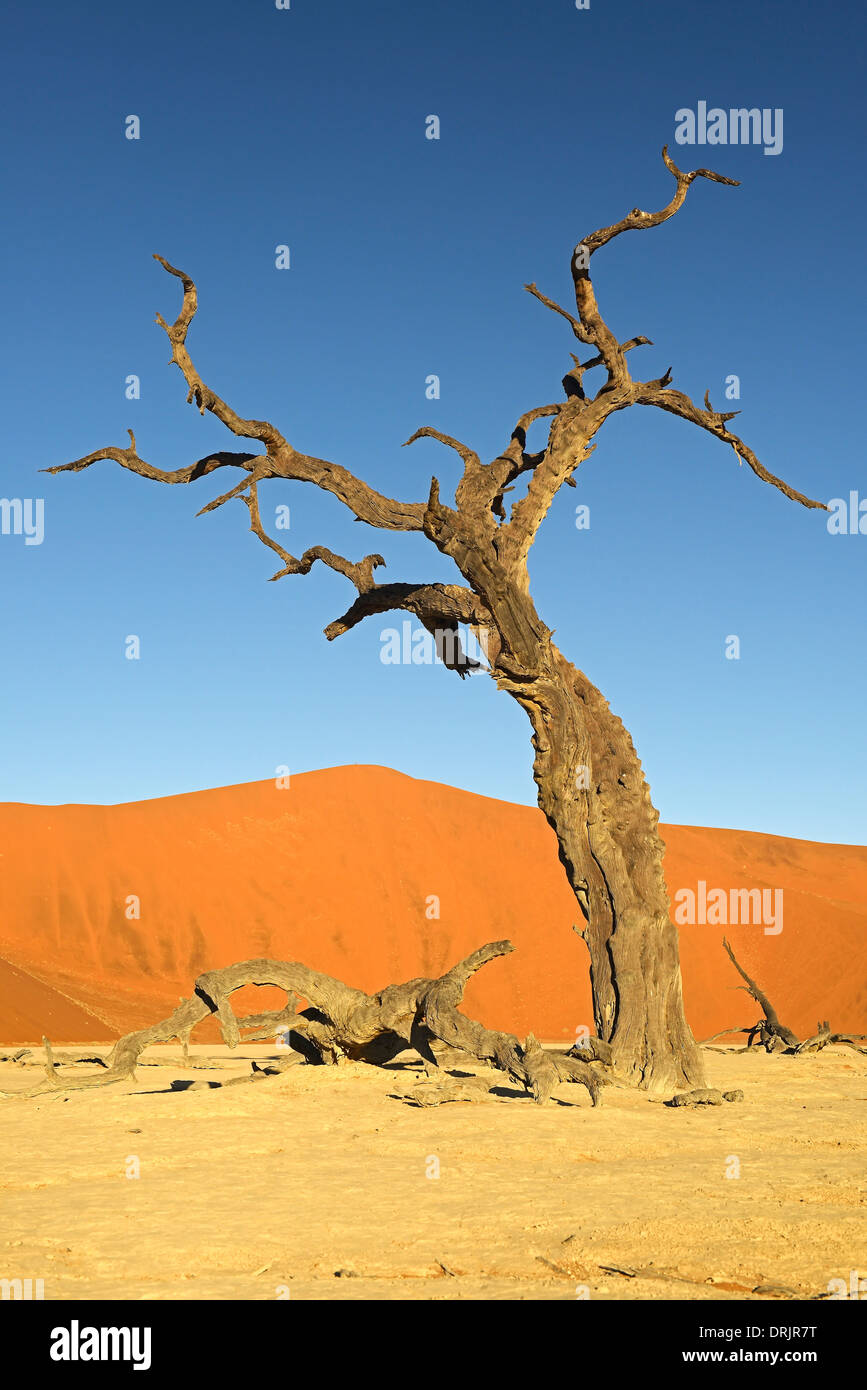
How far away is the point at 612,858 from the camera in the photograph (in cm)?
1249

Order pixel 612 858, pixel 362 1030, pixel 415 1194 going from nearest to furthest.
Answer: pixel 415 1194 → pixel 362 1030 → pixel 612 858

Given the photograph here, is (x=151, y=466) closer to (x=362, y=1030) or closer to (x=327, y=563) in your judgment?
(x=327, y=563)

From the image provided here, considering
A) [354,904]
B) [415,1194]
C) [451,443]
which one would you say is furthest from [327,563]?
[354,904]

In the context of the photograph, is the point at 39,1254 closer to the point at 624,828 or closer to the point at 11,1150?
the point at 11,1150

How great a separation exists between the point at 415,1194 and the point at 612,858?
19.9 feet

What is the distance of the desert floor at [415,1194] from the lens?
5.07 metres

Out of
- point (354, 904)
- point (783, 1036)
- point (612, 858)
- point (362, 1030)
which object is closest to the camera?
point (362, 1030)

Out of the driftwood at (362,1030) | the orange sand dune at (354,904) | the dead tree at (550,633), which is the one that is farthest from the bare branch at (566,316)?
the orange sand dune at (354,904)

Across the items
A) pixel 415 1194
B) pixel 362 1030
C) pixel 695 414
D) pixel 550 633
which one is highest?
pixel 695 414
